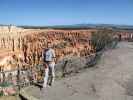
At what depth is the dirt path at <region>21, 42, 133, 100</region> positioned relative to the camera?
14258mm

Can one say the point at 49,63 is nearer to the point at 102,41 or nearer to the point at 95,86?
the point at 95,86

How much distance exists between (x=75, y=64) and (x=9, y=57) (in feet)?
A: 55.7

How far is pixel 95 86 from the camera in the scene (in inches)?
616

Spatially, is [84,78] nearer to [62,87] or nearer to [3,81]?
[62,87]

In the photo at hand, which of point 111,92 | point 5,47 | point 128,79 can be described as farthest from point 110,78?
point 5,47

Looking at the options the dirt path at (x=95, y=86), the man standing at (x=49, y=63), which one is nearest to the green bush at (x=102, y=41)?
the dirt path at (x=95, y=86)

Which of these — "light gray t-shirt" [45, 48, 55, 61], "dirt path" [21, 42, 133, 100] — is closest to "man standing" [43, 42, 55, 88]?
"light gray t-shirt" [45, 48, 55, 61]

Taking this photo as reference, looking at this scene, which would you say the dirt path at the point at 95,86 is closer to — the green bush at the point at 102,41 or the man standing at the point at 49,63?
the man standing at the point at 49,63

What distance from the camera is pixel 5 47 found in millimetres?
45156

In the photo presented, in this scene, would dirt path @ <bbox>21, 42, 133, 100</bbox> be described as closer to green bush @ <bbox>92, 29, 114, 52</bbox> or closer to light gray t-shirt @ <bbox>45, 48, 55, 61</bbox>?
light gray t-shirt @ <bbox>45, 48, 55, 61</bbox>

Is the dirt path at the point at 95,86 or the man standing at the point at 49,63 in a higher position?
the man standing at the point at 49,63

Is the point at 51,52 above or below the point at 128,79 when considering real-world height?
above

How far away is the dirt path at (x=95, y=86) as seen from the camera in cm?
1426

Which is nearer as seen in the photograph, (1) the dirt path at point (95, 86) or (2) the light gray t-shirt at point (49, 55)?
(1) the dirt path at point (95, 86)
